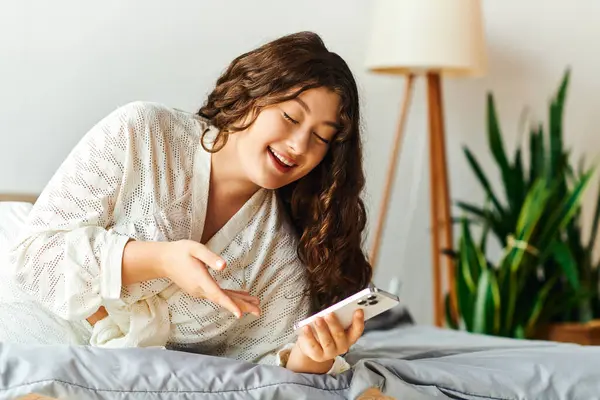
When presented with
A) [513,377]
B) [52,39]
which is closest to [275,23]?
[52,39]

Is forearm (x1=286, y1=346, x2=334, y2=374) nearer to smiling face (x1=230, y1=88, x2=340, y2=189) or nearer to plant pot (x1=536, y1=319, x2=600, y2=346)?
smiling face (x1=230, y1=88, x2=340, y2=189)

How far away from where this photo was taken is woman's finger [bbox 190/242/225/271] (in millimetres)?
1161

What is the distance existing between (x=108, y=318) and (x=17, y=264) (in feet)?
0.57

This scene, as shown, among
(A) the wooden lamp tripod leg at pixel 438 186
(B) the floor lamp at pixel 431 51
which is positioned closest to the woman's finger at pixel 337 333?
(B) the floor lamp at pixel 431 51

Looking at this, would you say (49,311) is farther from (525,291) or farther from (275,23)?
(525,291)

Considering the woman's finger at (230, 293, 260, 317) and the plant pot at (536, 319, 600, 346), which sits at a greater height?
the woman's finger at (230, 293, 260, 317)

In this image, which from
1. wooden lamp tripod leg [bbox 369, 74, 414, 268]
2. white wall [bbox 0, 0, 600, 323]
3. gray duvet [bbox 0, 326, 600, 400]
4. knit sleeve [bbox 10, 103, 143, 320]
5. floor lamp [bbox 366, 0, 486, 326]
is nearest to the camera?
gray duvet [bbox 0, 326, 600, 400]

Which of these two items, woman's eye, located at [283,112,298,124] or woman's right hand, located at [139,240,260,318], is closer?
woman's right hand, located at [139,240,260,318]

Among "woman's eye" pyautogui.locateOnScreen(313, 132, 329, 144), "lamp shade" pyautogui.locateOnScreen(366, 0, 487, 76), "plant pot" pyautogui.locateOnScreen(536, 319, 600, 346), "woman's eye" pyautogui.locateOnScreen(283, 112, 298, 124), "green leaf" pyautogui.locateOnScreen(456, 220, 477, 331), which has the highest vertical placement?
"lamp shade" pyautogui.locateOnScreen(366, 0, 487, 76)

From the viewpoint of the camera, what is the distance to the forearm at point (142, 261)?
1.27m

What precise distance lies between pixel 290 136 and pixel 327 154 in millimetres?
135

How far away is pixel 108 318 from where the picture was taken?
4.74ft

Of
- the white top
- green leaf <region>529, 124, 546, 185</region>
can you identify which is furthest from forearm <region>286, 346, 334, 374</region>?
green leaf <region>529, 124, 546, 185</region>

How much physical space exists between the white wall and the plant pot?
1.67 feet
